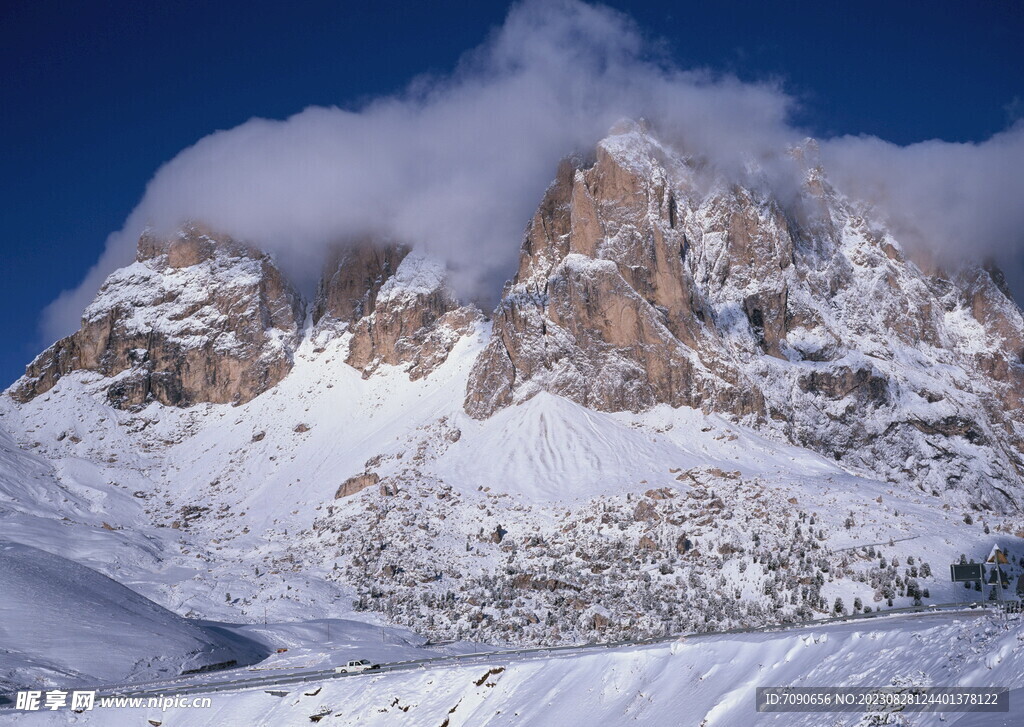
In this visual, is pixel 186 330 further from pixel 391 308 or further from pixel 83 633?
pixel 83 633

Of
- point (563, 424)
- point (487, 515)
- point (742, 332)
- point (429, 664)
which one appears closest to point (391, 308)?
point (563, 424)

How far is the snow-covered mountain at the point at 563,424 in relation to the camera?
9106 centimetres

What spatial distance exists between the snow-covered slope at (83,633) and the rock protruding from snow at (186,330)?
107 m

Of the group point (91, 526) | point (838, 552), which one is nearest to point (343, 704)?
point (838, 552)

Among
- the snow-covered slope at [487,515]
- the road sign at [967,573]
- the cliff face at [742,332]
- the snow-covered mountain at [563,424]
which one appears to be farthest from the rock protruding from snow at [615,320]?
the road sign at [967,573]

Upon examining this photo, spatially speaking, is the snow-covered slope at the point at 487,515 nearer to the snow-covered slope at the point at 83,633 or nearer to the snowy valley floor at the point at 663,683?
the snow-covered slope at the point at 83,633

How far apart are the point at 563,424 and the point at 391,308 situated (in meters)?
55.3

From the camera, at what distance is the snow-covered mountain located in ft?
299

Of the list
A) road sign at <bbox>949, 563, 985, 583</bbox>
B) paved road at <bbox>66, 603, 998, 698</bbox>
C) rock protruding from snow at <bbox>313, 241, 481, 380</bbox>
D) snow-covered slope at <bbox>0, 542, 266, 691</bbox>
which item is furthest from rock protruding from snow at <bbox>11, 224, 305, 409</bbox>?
road sign at <bbox>949, 563, 985, 583</bbox>

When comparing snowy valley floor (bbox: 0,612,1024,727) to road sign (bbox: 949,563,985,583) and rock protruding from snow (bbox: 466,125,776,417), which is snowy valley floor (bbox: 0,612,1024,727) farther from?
rock protruding from snow (bbox: 466,125,776,417)

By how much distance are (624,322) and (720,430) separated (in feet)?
70.2

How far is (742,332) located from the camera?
480 feet

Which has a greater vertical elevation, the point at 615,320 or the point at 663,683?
the point at 615,320

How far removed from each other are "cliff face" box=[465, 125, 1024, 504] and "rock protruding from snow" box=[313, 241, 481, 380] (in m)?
20.4
